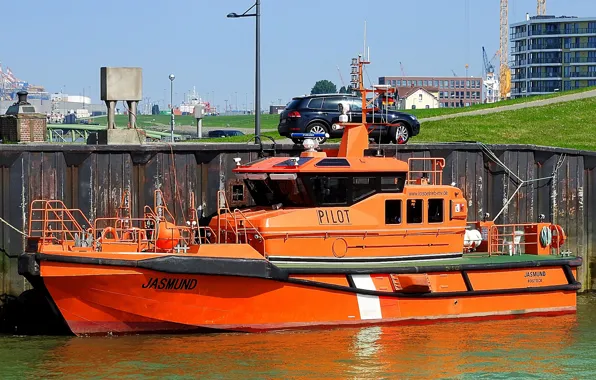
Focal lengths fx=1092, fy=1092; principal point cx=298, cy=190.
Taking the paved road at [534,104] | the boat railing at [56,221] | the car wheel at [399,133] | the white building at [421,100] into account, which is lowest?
the boat railing at [56,221]

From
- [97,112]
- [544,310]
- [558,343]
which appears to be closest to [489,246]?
[544,310]

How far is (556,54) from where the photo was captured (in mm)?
104938

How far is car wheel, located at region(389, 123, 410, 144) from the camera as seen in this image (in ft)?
79.2

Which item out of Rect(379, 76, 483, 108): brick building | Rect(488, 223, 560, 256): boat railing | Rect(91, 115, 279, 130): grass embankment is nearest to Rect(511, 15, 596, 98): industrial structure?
Rect(91, 115, 279, 130): grass embankment

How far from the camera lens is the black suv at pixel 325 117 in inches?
958

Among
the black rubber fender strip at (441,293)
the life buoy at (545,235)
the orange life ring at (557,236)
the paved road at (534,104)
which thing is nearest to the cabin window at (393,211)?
the black rubber fender strip at (441,293)

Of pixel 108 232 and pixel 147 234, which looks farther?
pixel 147 234

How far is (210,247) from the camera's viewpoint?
1728 cm

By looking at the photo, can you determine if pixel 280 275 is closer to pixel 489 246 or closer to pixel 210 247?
pixel 210 247

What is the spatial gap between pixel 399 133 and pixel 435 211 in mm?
5425

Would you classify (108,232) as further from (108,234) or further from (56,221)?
(56,221)

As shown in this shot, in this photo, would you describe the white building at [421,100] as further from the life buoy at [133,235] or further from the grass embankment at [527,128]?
the life buoy at [133,235]

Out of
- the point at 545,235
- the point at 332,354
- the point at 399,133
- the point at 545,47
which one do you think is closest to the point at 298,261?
the point at 332,354

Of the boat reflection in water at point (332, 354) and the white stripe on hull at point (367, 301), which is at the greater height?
the white stripe on hull at point (367, 301)
